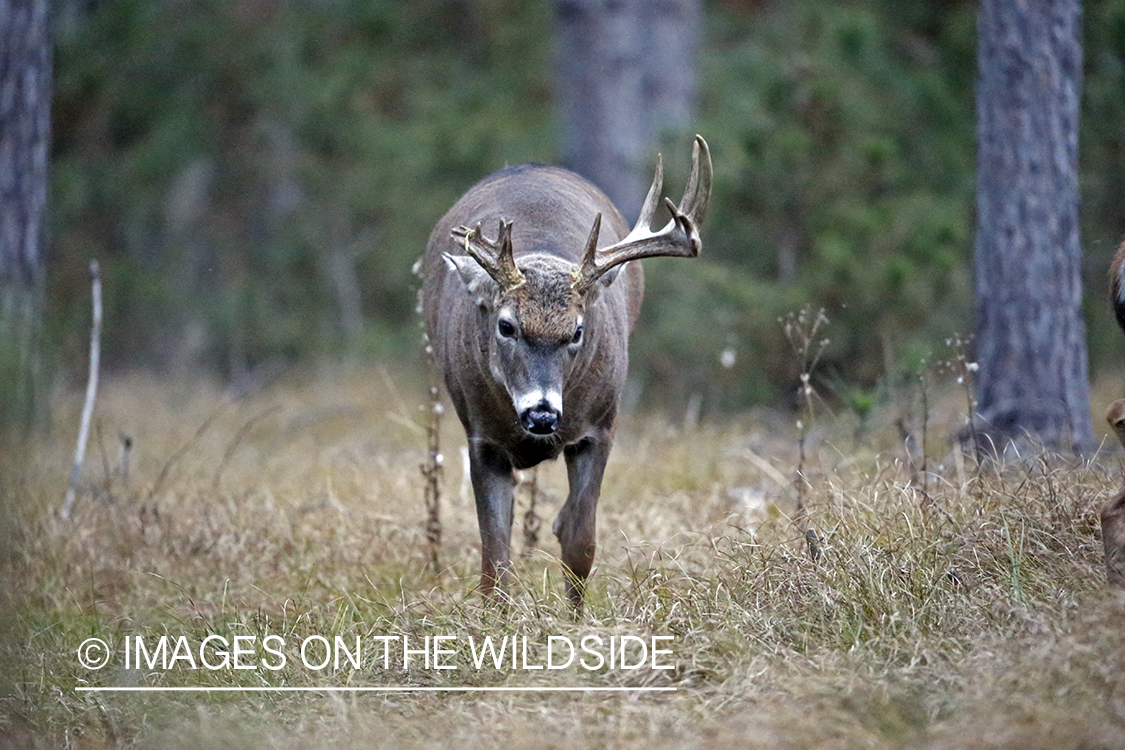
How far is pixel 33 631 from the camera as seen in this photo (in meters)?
4.88

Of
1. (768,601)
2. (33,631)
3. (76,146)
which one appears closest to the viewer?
(768,601)

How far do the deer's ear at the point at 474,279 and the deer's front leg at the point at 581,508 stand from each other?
751 millimetres

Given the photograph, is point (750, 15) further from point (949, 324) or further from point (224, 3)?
point (949, 324)

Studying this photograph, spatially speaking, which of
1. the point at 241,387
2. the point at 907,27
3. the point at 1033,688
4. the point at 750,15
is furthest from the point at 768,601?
the point at 750,15

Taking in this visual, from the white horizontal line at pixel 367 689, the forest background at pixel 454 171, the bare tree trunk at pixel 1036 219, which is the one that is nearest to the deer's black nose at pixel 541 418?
the white horizontal line at pixel 367 689

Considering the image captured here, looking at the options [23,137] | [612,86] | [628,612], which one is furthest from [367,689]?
[612,86]

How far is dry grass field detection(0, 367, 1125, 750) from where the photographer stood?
350cm

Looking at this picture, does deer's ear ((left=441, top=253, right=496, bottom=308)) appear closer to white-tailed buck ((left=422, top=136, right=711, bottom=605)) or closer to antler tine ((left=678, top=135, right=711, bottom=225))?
white-tailed buck ((left=422, top=136, right=711, bottom=605))

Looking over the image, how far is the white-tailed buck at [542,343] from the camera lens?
4637mm

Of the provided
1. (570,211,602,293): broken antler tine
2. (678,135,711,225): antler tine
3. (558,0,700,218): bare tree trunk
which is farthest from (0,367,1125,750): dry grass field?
(558,0,700,218): bare tree trunk

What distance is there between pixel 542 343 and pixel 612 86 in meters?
9.25

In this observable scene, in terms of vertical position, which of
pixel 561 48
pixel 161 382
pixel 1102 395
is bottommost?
pixel 161 382

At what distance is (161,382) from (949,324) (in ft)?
26.2

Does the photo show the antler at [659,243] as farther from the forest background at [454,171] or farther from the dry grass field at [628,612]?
the forest background at [454,171]
